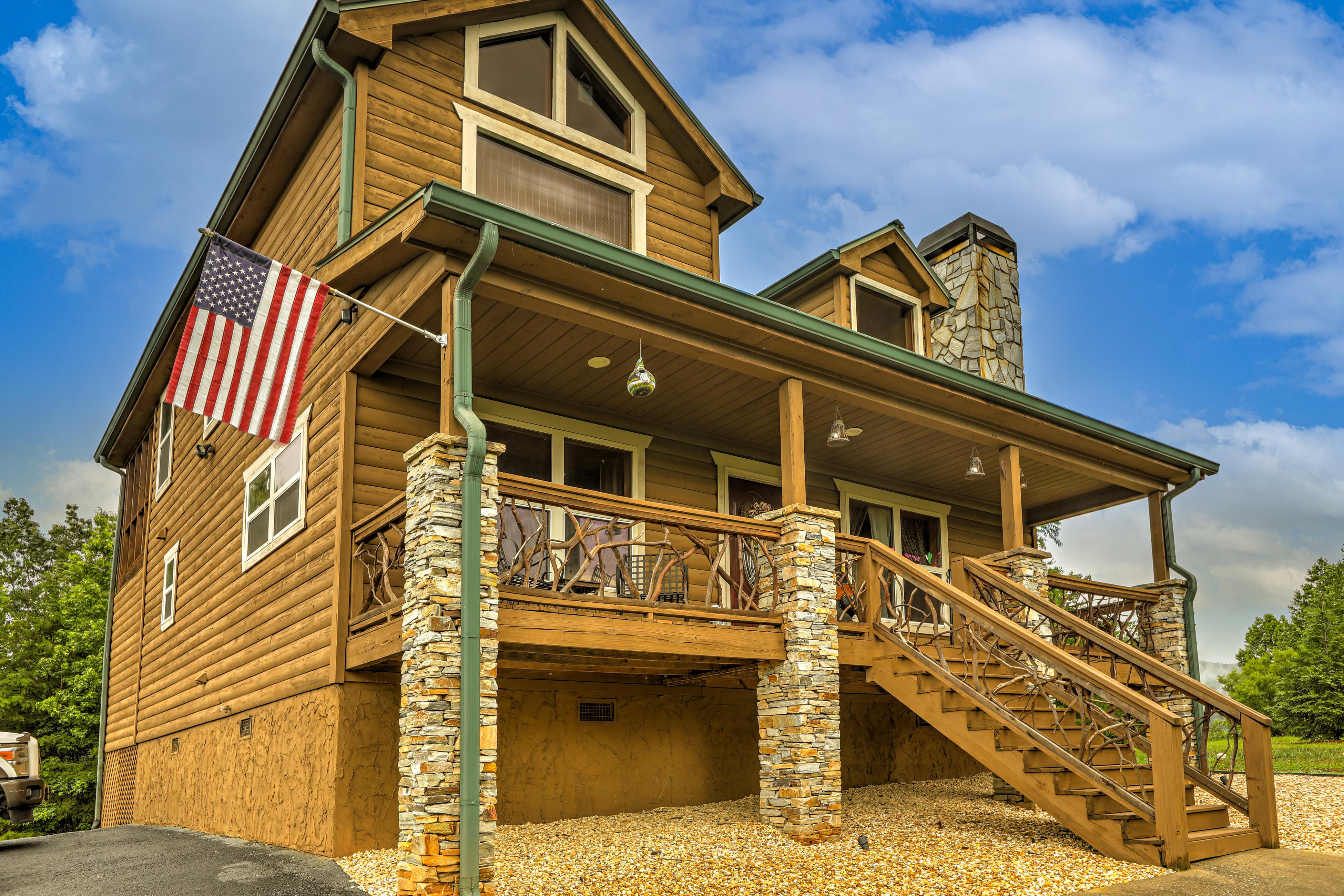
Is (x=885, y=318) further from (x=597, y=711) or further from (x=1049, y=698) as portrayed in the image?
(x=597, y=711)

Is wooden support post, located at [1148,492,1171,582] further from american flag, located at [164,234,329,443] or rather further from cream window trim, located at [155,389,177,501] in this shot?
cream window trim, located at [155,389,177,501]

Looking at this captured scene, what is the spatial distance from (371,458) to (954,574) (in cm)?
641

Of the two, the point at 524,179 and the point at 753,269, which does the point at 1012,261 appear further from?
the point at 753,269

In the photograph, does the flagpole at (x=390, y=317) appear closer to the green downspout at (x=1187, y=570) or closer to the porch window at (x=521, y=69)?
the porch window at (x=521, y=69)

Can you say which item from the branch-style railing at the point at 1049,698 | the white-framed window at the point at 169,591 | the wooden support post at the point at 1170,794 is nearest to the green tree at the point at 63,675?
the white-framed window at the point at 169,591

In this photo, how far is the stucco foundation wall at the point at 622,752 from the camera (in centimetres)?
→ 969

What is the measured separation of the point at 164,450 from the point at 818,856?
44.1ft

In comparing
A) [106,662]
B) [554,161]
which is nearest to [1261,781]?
[554,161]

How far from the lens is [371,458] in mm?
9508

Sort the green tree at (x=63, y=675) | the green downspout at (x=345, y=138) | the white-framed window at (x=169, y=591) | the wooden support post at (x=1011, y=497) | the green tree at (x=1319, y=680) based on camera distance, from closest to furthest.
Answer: the green downspout at (x=345, y=138), the wooden support post at (x=1011, y=497), the white-framed window at (x=169, y=591), the green tree at (x=1319, y=680), the green tree at (x=63, y=675)

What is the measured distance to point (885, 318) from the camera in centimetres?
1406

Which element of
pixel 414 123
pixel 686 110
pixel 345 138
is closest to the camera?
pixel 345 138

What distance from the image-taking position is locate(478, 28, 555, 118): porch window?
38.1ft

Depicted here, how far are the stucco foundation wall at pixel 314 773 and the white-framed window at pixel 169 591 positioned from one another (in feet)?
13.6
